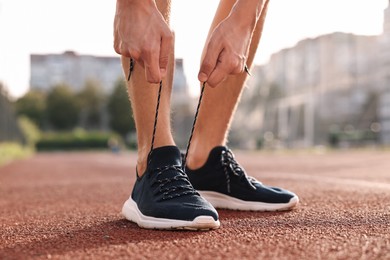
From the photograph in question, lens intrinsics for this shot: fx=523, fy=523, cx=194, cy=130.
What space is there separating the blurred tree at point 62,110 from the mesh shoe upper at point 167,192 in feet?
138

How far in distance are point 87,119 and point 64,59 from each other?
17.4m

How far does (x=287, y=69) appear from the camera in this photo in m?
37.1

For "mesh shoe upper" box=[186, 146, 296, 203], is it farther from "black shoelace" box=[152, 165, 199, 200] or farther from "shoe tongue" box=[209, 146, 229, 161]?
"black shoelace" box=[152, 165, 199, 200]

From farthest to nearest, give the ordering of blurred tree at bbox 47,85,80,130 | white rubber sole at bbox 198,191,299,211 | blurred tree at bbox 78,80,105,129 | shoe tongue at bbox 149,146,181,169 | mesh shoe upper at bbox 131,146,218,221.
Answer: blurred tree at bbox 78,80,105,129 → blurred tree at bbox 47,85,80,130 → white rubber sole at bbox 198,191,299,211 → shoe tongue at bbox 149,146,181,169 → mesh shoe upper at bbox 131,146,218,221

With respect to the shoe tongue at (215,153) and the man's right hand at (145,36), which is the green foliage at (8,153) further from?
the man's right hand at (145,36)

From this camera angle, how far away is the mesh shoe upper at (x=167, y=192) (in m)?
1.25

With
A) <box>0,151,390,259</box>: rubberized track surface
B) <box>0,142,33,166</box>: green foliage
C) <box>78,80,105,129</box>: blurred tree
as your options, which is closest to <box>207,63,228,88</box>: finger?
<box>0,151,390,259</box>: rubberized track surface

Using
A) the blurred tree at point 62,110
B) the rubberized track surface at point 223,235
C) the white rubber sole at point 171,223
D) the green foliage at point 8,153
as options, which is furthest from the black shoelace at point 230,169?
the blurred tree at point 62,110

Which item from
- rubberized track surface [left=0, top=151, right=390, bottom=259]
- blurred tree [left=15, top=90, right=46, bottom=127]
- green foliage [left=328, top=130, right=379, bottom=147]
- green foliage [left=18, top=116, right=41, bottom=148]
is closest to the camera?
rubberized track surface [left=0, top=151, right=390, bottom=259]

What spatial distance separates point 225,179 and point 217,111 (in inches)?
8.5

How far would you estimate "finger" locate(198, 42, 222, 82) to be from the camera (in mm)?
1210

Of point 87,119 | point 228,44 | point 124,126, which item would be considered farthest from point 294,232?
point 87,119

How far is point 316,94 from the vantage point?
105 ft

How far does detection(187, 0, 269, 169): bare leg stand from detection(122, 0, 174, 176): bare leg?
208 mm
